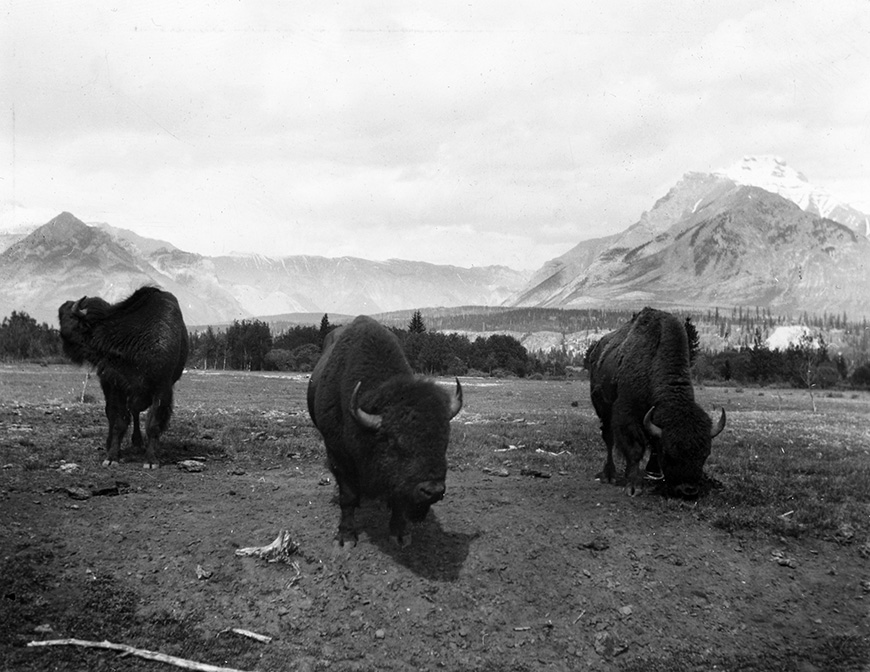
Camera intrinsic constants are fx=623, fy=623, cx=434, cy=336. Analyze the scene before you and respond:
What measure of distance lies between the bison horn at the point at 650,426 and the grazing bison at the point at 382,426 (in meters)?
4.50

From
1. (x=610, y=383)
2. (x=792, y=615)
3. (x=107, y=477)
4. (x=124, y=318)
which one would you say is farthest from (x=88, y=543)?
(x=610, y=383)

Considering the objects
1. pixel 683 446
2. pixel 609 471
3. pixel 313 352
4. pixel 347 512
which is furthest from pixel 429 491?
pixel 313 352

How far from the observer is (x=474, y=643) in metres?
7.68

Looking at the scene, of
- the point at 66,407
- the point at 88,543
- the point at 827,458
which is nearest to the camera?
the point at 88,543

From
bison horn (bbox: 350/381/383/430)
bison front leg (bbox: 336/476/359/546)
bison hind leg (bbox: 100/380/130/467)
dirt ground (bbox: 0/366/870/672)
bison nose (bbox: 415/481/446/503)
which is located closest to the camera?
dirt ground (bbox: 0/366/870/672)

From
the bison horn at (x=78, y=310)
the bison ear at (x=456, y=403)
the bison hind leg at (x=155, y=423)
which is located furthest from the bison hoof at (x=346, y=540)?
the bison horn at (x=78, y=310)

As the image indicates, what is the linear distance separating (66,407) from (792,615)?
78.1 ft

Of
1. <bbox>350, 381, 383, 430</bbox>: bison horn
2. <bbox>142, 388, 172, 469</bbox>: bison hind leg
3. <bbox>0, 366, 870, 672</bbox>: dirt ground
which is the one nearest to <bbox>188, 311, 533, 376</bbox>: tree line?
<bbox>142, 388, 172, 469</bbox>: bison hind leg

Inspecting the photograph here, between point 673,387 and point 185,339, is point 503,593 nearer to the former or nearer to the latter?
point 673,387

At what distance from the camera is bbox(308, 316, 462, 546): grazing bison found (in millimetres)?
8656

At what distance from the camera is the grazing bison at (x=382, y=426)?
8.66 metres

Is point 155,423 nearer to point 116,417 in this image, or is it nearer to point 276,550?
point 116,417

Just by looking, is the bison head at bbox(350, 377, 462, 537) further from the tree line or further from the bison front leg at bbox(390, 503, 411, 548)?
the tree line

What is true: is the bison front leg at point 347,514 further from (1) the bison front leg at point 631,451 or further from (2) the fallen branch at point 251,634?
(1) the bison front leg at point 631,451
